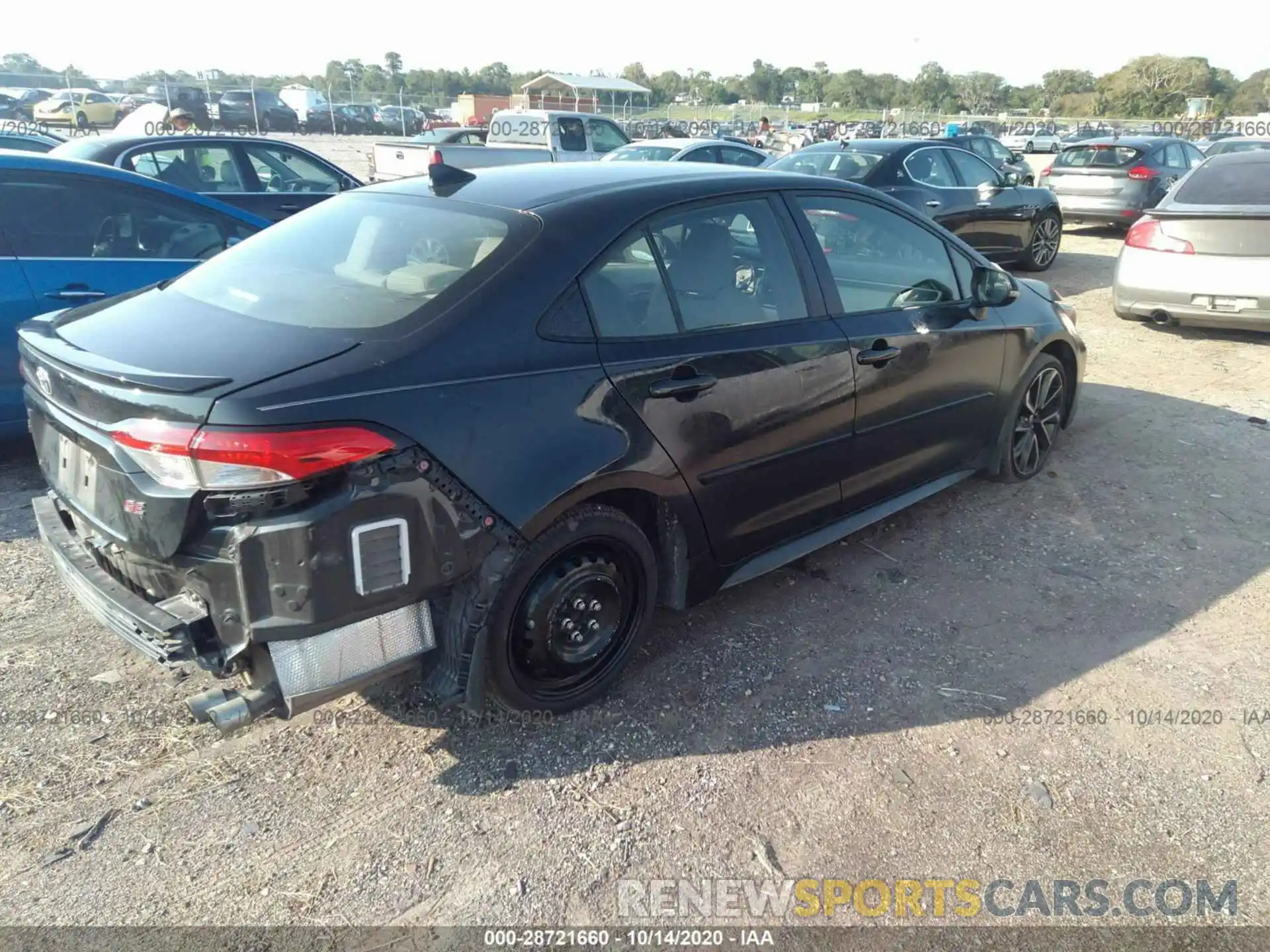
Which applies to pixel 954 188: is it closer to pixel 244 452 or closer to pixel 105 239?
pixel 105 239

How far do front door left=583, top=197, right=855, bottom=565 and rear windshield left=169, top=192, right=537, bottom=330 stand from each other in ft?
1.23

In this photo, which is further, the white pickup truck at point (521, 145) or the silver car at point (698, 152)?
the white pickup truck at point (521, 145)

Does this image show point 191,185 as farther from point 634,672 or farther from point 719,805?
point 719,805

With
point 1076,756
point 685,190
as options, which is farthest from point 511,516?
point 1076,756

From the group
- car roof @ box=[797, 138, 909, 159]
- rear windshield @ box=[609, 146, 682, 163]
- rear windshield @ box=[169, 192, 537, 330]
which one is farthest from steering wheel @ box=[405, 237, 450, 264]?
rear windshield @ box=[609, 146, 682, 163]

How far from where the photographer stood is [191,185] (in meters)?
8.41

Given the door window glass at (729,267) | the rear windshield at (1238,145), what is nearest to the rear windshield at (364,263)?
the door window glass at (729,267)

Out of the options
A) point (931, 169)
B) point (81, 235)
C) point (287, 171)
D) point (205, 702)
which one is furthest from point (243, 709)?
point (931, 169)

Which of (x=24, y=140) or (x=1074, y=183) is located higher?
(x=24, y=140)

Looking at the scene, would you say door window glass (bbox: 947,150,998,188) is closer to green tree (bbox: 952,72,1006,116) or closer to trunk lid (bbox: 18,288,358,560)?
trunk lid (bbox: 18,288,358,560)

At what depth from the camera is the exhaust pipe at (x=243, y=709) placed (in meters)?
2.42

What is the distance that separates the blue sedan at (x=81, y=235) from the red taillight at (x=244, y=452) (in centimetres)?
285

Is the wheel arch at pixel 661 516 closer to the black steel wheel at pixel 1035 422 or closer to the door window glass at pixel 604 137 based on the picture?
the black steel wheel at pixel 1035 422

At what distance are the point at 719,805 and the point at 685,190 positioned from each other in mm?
2091
